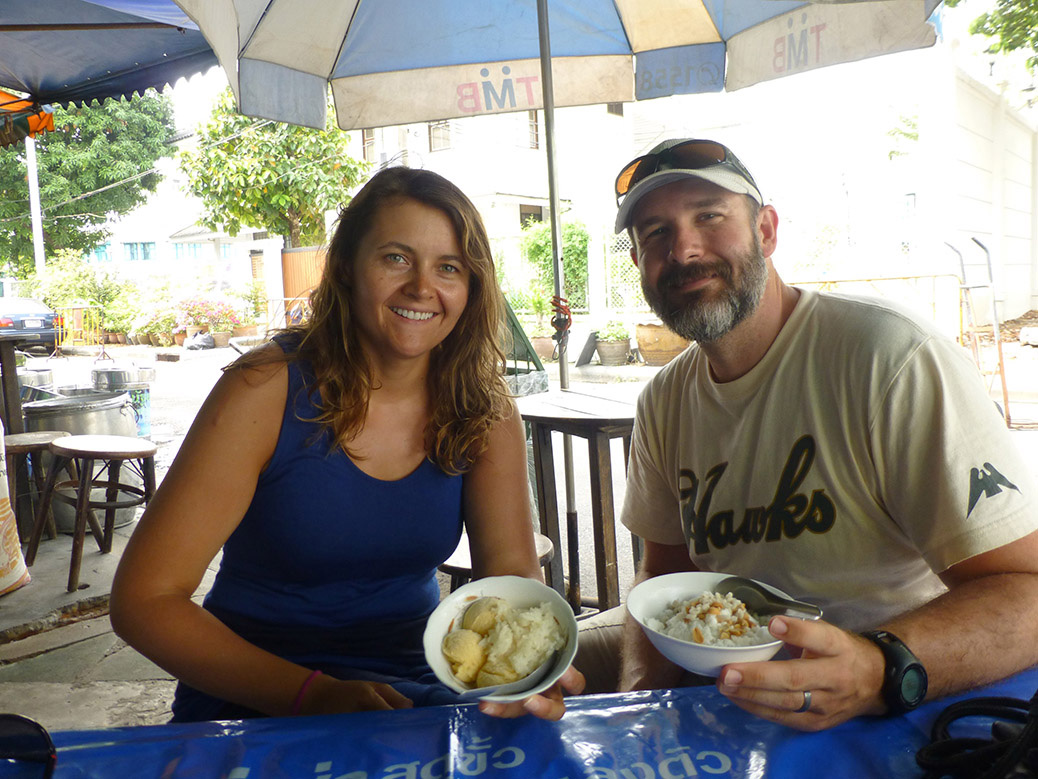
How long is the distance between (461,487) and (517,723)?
32.6 inches

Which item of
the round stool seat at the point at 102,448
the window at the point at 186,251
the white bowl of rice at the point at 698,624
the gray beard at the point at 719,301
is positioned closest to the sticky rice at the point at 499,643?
the white bowl of rice at the point at 698,624

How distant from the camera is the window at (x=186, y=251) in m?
35.4

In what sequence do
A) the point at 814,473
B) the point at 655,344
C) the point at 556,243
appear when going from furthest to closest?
the point at 655,344 → the point at 556,243 → the point at 814,473

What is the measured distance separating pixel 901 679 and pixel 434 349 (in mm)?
1343

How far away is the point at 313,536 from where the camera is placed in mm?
1644

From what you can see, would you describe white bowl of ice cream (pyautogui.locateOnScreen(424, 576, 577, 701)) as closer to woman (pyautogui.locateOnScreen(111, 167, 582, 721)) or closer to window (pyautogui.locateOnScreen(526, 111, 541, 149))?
woman (pyautogui.locateOnScreen(111, 167, 582, 721))

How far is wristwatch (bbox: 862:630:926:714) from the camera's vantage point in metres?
1.04

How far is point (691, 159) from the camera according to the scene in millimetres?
1698

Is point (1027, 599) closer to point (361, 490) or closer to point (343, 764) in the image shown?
point (343, 764)

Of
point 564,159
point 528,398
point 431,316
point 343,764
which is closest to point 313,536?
point 431,316

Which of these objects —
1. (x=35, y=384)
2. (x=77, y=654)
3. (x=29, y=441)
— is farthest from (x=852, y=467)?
(x=35, y=384)

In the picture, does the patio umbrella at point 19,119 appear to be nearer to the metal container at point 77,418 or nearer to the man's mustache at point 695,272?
the metal container at point 77,418

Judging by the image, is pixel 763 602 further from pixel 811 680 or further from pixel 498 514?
pixel 498 514

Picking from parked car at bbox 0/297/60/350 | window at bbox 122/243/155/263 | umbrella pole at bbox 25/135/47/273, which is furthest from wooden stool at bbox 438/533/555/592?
window at bbox 122/243/155/263
